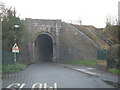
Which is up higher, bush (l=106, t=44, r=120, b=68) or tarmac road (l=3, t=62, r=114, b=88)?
bush (l=106, t=44, r=120, b=68)

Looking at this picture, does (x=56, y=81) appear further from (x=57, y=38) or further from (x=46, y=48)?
(x=46, y=48)

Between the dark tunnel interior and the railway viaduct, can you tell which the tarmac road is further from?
the dark tunnel interior

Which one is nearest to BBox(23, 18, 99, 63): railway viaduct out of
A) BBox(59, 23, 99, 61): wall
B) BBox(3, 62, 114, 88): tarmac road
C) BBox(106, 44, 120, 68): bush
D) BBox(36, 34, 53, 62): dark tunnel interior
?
BBox(59, 23, 99, 61): wall

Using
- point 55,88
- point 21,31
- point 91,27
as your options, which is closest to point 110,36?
point 91,27

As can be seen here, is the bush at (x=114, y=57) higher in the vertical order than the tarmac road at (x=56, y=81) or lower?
higher

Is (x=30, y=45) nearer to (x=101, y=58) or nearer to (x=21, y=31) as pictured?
(x=21, y=31)

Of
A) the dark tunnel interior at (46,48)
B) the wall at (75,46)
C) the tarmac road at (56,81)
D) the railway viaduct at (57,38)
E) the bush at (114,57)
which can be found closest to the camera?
the tarmac road at (56,81)

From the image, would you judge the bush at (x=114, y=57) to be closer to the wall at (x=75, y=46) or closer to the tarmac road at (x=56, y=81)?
the tarmac road at (x=56, y=81)

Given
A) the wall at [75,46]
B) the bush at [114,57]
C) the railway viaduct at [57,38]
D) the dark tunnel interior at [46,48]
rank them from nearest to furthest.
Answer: the bush at [114,57], the wall at [75,46], the railway viaduct at [57,38], the dark tunnel interior at [46,48]

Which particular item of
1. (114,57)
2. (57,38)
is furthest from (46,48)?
(114,57)

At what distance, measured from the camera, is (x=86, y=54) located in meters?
39.6

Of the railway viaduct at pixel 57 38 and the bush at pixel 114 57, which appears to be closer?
the bush at pixel 114 57

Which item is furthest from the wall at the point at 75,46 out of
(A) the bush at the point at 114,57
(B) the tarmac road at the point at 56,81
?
(B) the tarmac road at the point at 56,81

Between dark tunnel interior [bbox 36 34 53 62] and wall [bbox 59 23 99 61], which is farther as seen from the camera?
dark tunnel interior [bbox 36 34 53 62]
